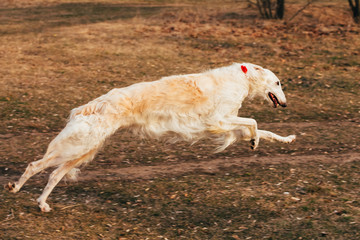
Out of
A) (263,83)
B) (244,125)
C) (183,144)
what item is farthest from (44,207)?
(263,83)

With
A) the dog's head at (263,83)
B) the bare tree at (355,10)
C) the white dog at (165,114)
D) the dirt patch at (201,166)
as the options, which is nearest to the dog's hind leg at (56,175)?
the white dog at (165,114)

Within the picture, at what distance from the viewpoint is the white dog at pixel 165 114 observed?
5973mm

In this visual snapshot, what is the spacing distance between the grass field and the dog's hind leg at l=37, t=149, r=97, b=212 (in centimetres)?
13

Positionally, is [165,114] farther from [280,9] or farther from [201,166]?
[280,9]

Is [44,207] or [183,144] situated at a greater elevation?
[44,207]

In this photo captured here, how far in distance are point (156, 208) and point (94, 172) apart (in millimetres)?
1577

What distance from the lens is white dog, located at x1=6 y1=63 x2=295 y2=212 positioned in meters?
5.97

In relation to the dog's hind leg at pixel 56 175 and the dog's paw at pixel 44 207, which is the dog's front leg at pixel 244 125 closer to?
the dog's hind leg at pixel 56 175

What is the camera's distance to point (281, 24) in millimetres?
17172

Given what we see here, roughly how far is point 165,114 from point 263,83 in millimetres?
1568

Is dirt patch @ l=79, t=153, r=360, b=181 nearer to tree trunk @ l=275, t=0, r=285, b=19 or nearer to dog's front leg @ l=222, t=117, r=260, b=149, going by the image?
dog's front leg @ l=222, t=117, r=260, b=149

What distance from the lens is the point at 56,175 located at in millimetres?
6090

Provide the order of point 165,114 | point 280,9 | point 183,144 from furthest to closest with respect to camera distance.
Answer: point 280,9 < point 183,144 < point 165,114

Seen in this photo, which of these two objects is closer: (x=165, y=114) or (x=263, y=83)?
(x=165, y=114)
